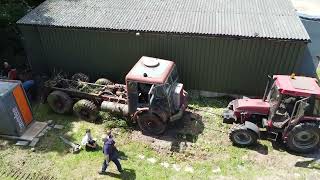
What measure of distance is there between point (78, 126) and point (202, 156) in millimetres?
4739

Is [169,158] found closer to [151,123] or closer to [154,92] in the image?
[151,123]

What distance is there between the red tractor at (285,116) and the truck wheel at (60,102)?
599cm

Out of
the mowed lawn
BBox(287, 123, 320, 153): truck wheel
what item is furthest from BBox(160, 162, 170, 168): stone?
BBox(287, 123, 320, 153): truck wheel

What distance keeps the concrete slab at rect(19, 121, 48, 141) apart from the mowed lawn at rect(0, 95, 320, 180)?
1.36 feet

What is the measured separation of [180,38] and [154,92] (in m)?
2.99

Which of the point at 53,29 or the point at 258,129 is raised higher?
the point at 53,29

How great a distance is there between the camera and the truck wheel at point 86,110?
12430 millimetres

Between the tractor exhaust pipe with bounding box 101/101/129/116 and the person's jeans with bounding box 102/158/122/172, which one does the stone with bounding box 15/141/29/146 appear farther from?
the person's jeans with bounding box 102/158/122/172

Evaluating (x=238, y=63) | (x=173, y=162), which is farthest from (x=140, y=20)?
(x=173, y=162)

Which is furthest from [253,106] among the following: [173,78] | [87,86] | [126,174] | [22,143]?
[22,143]

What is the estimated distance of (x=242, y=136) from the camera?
11102mm

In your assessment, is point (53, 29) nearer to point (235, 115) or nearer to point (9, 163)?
point (9, 163)

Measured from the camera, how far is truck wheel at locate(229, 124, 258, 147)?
10.9m

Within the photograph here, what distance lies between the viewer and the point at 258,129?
11.0 metres
